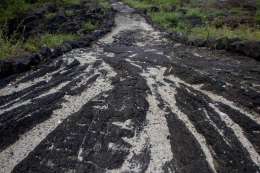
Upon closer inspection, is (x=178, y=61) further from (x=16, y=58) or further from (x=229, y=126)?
(x=16, y=58)

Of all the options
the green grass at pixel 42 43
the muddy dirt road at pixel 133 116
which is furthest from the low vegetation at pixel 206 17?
the green grass at pixel 42 43

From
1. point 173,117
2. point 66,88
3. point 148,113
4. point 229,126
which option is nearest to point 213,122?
point 229,126

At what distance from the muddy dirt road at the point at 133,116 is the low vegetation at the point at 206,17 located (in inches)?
134

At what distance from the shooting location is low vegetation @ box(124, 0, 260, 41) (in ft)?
45.3

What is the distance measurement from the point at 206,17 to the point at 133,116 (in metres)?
13.4

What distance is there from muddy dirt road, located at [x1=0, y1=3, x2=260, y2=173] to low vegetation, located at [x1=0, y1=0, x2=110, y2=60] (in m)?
1.27

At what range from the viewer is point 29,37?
1574 cm

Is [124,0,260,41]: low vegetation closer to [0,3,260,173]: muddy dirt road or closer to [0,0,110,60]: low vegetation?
[0,3,260,173]: muddy dirt road

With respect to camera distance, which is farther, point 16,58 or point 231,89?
point 16,58

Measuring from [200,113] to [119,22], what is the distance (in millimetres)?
12117

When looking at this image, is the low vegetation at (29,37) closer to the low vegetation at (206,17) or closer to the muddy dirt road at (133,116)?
the muddy dirt road at (133,116)

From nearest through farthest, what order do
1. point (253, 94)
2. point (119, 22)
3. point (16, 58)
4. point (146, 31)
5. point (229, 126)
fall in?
point (229, 126) < point (253, 94) < point (16, 58) < point (146, 31) < point (119, 22)

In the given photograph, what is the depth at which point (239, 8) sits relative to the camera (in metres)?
21.3

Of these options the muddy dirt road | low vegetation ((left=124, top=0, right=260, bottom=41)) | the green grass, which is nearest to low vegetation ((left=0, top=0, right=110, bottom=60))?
the green grass
